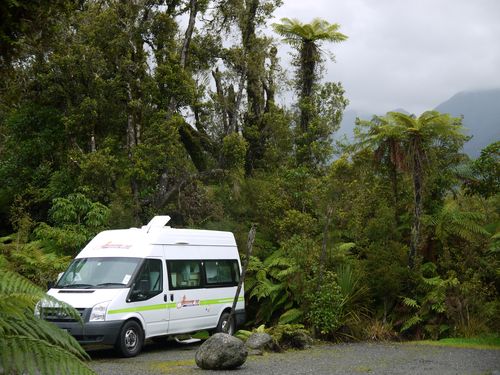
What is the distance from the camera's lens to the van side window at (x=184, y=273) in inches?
569

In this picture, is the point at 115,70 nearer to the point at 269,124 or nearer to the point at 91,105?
the point at 91,105

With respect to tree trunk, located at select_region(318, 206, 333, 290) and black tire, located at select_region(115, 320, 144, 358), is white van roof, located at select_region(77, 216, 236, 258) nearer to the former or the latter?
black tire, located at select_region(115, 320, 144, 358)

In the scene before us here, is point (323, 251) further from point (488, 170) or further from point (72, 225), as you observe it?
point (72, 225)

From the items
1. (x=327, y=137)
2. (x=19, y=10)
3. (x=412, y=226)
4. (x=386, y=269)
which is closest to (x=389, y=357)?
(x=386, y=269)

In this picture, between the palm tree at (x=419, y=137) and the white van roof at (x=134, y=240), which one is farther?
the palm tree at (x=419, y=137)

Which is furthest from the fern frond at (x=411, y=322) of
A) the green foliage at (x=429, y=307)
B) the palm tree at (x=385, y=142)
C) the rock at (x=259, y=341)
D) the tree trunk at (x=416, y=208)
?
the rock at (x=259, y=341)

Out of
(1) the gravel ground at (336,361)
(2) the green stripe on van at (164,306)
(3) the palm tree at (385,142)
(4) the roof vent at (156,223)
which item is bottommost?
(1) the gravel ground at (336,361)

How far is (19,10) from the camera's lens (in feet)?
20.2

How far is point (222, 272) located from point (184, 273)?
1701 millimetres

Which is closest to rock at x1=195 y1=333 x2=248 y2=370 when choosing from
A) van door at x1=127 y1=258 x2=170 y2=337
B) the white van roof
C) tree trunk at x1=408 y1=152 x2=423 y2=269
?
van door at x1=127 y1=258 x2=170 y2=337

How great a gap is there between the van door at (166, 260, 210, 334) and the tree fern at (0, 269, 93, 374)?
10.2 metres

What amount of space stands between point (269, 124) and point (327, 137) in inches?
135

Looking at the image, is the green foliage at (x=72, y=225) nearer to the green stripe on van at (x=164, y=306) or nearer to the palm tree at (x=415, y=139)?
the green stripe on van at (x=164, y=306)

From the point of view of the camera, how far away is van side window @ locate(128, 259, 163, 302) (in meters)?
13.4
